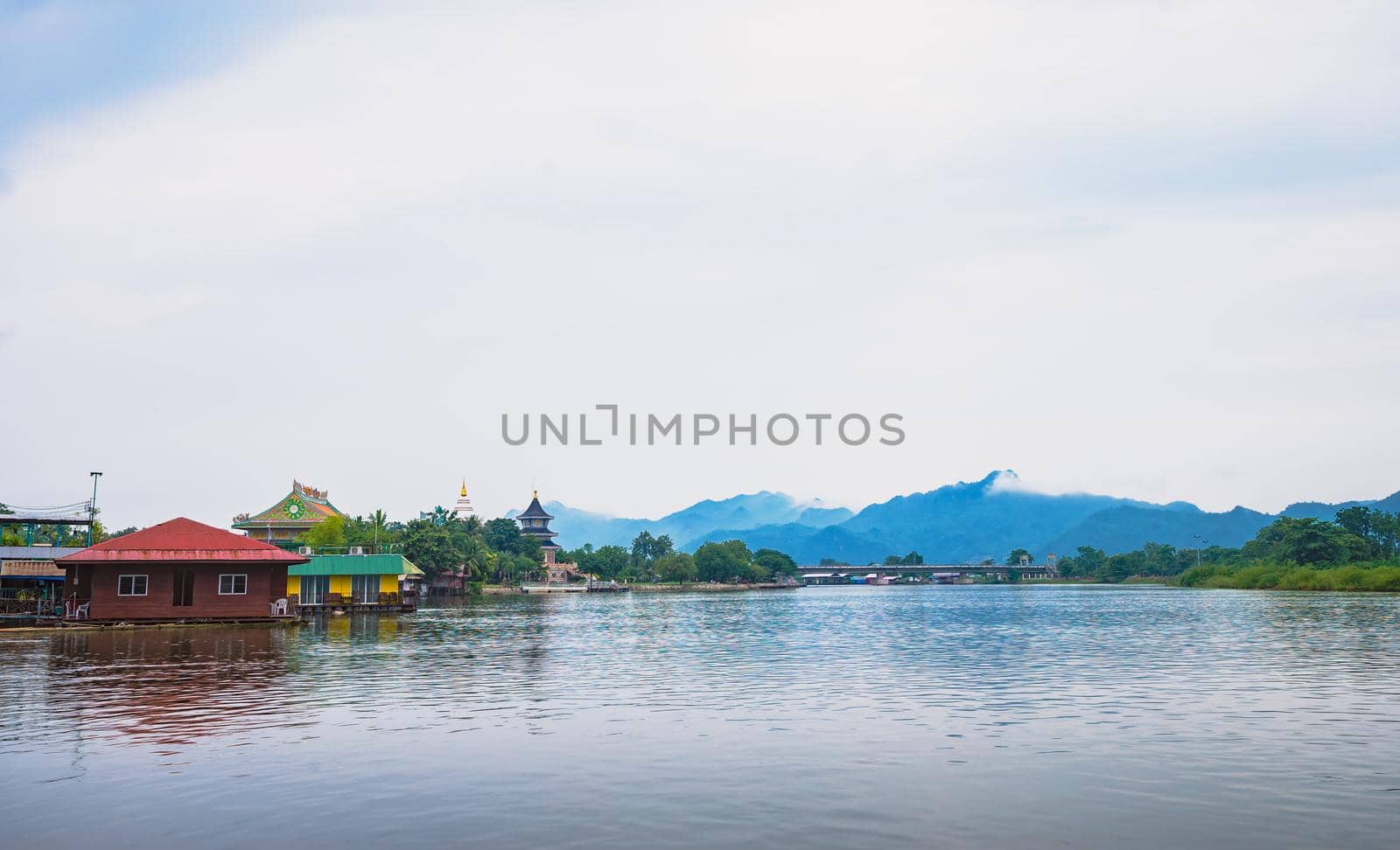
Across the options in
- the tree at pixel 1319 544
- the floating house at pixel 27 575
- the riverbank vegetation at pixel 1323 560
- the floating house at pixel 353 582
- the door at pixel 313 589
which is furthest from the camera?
the tree at pixel 1319 544

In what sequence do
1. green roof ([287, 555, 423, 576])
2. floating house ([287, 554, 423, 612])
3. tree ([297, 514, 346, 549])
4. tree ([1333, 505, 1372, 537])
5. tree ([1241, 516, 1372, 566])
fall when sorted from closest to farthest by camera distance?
floating house ([287, 554, 423, 612]) < green roof ([287, 555, 423, 576]) < tree ([297, 514, 346, 549]) < tree ([1241, 516, 1372, 566]) < tree ([1333, 505, 1372, 537])

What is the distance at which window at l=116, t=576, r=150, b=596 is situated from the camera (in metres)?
62.6

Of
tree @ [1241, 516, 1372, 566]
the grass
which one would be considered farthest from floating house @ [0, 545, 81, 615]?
tree @ [1241, 516, 1372, 566]

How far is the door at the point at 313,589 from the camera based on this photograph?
8819 centimetres

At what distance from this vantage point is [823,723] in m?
25.4

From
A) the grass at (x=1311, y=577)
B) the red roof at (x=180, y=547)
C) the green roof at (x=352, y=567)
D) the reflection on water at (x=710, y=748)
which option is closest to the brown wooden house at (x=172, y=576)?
the red roof at (x=180, y=547)

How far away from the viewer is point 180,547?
209 feet

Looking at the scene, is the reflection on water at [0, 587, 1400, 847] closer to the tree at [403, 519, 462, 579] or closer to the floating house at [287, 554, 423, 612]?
the floating house at [287, 554, 423, 612]

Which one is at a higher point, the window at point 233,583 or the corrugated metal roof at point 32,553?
the corrugated metal roof at point 32,553

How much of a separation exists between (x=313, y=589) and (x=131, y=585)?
86.1 feet

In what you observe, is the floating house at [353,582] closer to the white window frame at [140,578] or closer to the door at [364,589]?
the door at [364,589]

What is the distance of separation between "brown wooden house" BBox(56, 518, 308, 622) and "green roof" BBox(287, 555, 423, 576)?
22.5m

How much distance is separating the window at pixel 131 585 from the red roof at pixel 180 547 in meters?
1.54

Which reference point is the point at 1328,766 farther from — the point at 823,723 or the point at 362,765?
the point at 362,765
